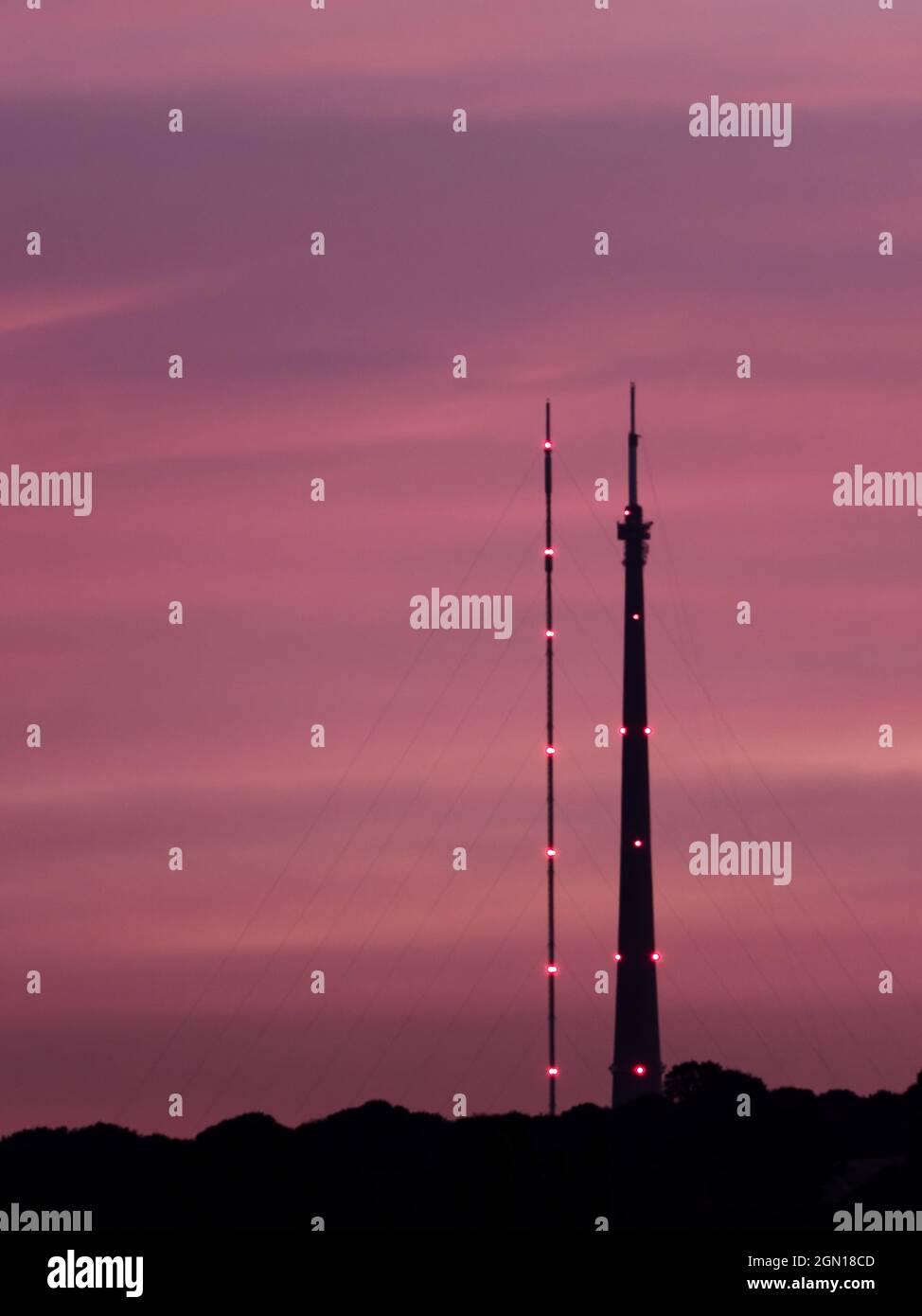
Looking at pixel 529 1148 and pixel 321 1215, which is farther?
pixel 321 1215

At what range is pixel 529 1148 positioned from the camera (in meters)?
172

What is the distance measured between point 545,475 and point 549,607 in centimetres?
736
